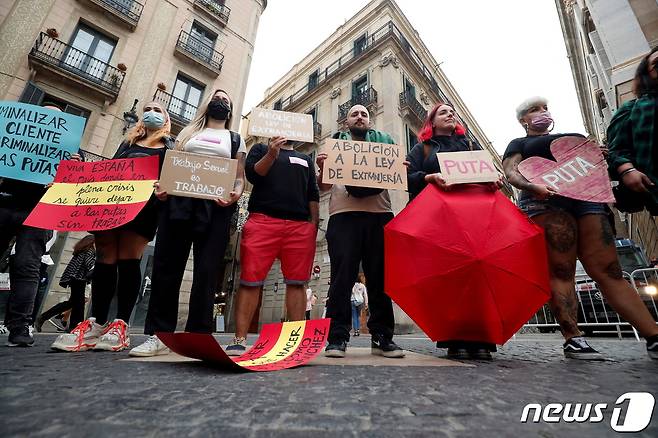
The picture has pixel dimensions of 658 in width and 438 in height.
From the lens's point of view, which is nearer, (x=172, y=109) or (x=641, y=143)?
(x=641, y=143)

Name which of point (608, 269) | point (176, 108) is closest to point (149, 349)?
point (608, 269)

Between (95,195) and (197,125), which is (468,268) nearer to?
→ (197,125)

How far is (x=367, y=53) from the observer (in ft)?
51.2

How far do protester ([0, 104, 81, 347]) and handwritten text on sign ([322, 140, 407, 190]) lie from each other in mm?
2169

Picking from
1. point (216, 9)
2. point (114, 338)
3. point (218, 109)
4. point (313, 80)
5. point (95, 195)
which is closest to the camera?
point (114, 338)

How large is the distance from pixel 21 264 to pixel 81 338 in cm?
73

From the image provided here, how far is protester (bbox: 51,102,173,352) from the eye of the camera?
209 cm

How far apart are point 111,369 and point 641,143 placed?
3.14 metres

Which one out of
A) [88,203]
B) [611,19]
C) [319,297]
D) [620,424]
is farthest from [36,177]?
[611,19]

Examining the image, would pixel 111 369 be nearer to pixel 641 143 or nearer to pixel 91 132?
pixel 641 143

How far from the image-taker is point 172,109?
11.4 metres

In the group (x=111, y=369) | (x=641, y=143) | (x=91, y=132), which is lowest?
(x=111, y=369)

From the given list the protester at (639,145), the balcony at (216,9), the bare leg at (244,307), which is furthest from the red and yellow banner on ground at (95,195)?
the balcony at (216,9)

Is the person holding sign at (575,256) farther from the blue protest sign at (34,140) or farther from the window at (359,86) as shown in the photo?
the window at (359,86)
